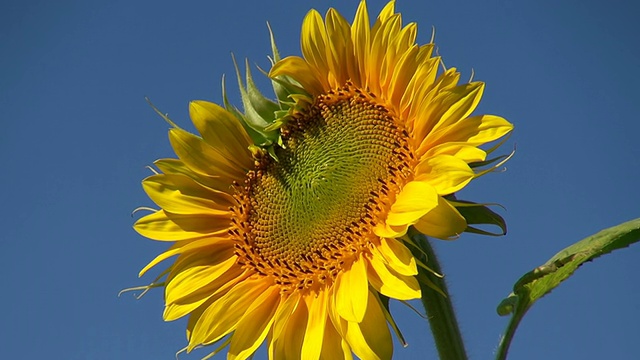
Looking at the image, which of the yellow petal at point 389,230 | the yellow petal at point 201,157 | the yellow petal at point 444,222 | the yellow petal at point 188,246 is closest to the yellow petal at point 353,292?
the yellow petal at point 389,230

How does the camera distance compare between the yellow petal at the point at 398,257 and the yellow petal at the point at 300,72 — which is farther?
the yellow petal at the point at 300,72

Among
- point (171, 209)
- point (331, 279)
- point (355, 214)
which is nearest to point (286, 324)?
point (331, 279)

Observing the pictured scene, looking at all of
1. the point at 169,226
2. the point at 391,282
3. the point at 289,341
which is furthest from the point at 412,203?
the point at 169,226

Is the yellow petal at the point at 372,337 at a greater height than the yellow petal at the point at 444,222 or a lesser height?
lesser

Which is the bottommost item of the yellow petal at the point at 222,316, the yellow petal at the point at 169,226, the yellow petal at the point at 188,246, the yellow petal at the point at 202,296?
the yellow petal at the point at 222,316

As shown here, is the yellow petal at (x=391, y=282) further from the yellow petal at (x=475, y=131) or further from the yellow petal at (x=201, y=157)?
the yellow petal at (x=201, y=157)

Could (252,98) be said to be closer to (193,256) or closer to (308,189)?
(308,189)

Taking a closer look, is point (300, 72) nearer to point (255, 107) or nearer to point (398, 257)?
point (255, 107)
